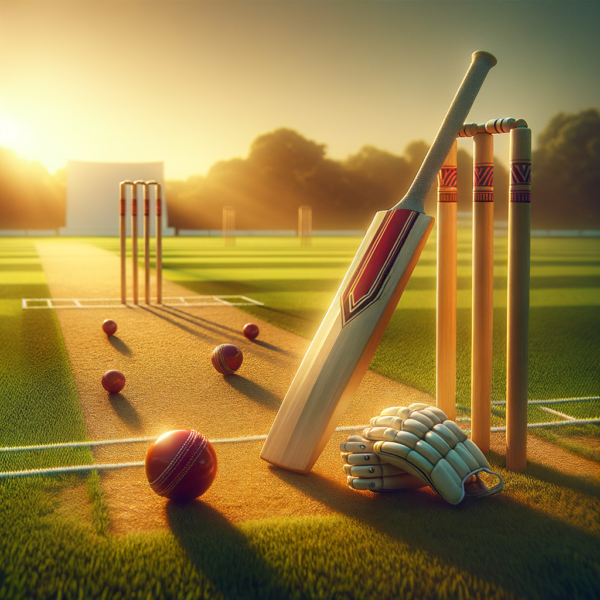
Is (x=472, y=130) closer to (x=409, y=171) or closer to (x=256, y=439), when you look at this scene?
(x=256, y=439)

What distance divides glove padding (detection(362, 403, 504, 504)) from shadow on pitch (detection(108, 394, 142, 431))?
1.56 metres

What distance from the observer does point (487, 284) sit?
9.76 feet

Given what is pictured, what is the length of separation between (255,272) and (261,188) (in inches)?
1892

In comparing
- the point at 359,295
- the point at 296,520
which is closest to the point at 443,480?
the point at 296,520

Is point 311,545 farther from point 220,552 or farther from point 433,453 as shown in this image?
point 433,453

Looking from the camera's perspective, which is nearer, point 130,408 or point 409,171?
point 130,408

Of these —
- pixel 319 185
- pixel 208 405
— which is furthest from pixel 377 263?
pixel 319 185

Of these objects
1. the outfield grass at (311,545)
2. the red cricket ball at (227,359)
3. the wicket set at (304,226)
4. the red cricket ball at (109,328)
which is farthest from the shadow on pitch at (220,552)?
the wicket set at (304,226)

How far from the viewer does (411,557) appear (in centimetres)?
212

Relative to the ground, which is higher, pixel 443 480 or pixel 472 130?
pixel 472 130

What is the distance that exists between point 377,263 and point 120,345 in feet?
11.9

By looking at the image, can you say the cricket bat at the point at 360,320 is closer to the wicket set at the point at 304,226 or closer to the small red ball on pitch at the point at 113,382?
the small red ball on pitch at the point at 113,382

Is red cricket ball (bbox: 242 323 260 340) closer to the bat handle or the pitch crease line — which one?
the pitch crease line

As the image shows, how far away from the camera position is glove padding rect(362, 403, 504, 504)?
2.49 metres
